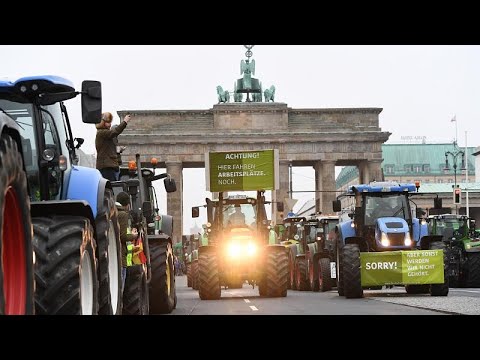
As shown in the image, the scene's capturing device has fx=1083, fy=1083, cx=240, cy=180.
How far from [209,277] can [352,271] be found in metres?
3.22

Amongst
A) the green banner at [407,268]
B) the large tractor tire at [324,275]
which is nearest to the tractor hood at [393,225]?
the green banner at [407,268]

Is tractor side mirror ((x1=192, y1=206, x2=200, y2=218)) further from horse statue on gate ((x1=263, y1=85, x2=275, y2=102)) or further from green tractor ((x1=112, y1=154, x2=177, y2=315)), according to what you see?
horse statue on gate ((x1=263, y1=85, x2=275, y2=102))

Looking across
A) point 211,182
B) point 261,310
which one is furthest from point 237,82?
point 261,310

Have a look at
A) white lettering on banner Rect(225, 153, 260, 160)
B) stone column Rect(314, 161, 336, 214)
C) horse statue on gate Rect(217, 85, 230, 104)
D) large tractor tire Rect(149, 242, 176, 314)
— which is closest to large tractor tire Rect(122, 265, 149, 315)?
large tractor tire Rect(149, 242, 176, 314)

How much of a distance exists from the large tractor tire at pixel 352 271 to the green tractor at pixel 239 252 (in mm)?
1389

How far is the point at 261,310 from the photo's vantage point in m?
18.7

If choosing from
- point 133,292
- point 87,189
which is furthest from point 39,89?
point 133,292

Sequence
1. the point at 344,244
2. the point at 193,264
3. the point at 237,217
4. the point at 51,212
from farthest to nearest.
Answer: the point at 193,264
the point at 237,217
the point at 344,244
the point at 51,212

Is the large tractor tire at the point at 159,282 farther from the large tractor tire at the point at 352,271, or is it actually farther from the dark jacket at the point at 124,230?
the large tractor tire at the point at 352,271

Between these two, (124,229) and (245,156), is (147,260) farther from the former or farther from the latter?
(245,156)

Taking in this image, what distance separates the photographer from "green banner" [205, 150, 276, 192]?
26344mm

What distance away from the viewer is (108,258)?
8961 mm

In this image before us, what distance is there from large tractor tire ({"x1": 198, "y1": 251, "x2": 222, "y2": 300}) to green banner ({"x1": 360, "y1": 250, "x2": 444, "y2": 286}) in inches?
128
